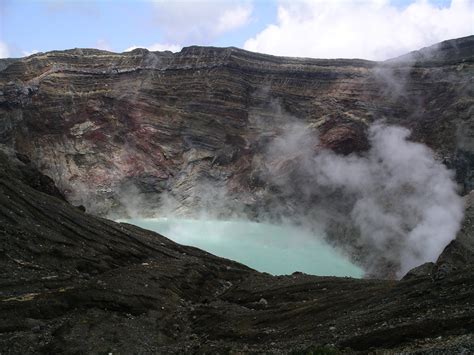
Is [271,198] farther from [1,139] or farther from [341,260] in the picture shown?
[1,139]

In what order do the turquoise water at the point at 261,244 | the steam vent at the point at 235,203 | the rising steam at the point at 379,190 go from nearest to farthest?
the steam vent at the point at 235,203 < the rising steam at the point at 379,190 < the turquoise water at the point at 261,244

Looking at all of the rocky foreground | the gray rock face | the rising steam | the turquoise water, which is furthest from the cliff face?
the rocky foreground

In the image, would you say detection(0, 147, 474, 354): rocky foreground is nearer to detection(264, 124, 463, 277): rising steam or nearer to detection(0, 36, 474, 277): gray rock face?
detection(264, 124, 463, 277): rising steam

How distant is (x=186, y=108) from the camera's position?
7269 cm

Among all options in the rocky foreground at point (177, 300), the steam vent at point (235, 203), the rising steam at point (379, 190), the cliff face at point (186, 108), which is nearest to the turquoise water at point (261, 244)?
the steam vent at point (235, 203)

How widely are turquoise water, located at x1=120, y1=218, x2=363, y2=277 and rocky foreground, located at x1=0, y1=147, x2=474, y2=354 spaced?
10.0 meters

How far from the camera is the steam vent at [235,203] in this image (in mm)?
21672

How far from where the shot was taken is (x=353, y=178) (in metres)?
Result: 59.9

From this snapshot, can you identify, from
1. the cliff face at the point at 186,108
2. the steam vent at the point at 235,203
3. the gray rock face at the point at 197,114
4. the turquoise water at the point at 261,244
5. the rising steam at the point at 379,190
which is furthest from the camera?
the cliff face at the point at 186,108

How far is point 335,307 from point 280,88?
5158cm

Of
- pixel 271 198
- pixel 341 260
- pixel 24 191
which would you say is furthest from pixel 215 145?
pixel 24 191

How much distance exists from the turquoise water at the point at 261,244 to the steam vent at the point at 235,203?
1.00ft

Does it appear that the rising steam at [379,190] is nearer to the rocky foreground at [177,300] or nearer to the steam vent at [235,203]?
the steam vent at [235,203]

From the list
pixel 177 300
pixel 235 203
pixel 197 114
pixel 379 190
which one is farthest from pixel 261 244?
pixel 177 300
